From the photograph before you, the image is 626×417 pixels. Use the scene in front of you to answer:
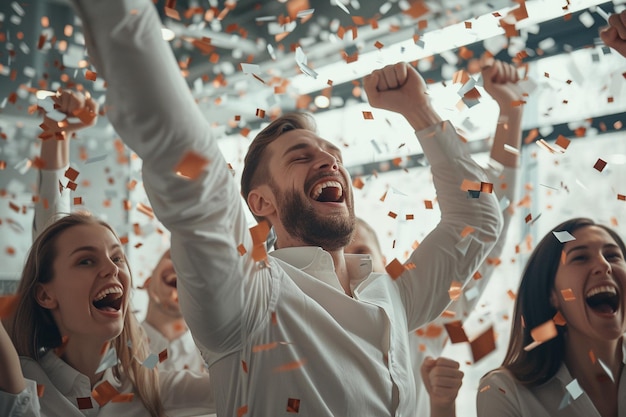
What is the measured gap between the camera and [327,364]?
142cm

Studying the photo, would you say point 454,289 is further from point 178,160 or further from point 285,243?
point 178,160

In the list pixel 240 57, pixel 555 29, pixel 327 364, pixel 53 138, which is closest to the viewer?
pixel 327 364

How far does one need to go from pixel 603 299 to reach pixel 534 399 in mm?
382

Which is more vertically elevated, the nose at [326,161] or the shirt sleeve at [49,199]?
the nose at [326,161]

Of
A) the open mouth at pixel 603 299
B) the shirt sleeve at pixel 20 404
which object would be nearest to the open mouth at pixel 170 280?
the shirt sleeve at pixel 20 404

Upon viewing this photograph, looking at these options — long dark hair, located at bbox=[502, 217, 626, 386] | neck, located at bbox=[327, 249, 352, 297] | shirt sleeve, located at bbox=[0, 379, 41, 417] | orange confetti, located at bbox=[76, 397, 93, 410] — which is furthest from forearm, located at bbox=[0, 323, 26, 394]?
long dark hair, located at bbox=[502, 217, 626, 386]

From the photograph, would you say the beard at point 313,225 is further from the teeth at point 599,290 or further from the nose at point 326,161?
the teeth at point 599,290

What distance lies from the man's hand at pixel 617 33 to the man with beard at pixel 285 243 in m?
0.43

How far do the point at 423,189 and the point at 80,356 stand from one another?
10.2 ft

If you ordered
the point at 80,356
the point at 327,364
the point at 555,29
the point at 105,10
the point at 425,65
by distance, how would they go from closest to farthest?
1. the point at 105,10
2. the point at 327,364
3. the point at 80,356
4. the point at 555,29
5. the point at 425,65

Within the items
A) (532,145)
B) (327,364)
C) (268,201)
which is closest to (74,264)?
(268,201)

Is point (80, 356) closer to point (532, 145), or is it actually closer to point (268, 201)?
point (268, 201)

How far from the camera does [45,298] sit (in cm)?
201

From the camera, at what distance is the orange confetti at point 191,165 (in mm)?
1101
